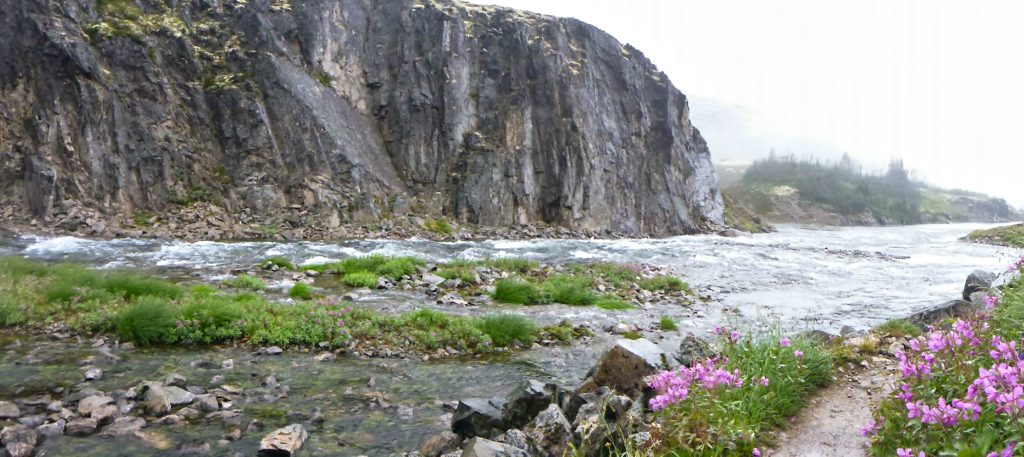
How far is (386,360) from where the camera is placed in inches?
435

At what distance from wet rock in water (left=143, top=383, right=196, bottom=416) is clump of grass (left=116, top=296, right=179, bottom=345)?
3.25 meters

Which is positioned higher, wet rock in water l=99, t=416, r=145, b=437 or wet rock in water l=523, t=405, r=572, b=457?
wet rock in water l=523, t=405, r=572, b=457

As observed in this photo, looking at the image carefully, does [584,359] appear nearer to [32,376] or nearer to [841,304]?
[32,376]

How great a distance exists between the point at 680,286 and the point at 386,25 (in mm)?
44404

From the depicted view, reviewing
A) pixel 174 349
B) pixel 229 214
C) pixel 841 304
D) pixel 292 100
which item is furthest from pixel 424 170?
pixel 174 349

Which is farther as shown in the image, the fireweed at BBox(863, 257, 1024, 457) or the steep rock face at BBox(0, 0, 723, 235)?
the steep rock face at BBox(0, 0, 723, 235)

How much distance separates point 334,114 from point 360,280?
3278 cm

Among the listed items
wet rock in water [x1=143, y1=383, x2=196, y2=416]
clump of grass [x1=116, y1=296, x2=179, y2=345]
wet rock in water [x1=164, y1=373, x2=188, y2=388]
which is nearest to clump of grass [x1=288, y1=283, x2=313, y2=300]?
clump of grass [x1=116, y1=296, x2=179, y2=345]

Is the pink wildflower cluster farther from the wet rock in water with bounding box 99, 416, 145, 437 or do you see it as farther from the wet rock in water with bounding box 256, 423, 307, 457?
the wet rock in water with bounding box 99, 416, 145, 437

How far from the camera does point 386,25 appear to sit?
179ft

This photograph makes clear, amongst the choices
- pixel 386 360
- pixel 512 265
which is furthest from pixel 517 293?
pixel 386 360

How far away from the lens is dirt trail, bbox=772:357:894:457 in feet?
18.0

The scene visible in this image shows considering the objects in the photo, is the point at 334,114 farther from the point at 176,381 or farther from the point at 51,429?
the point at 51,429

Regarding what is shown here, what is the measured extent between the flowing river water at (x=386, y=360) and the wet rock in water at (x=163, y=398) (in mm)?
585
